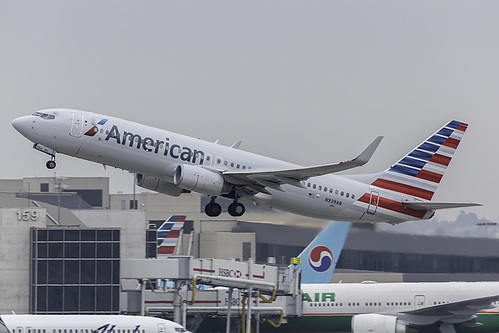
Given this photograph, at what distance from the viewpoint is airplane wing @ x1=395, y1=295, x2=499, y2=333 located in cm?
5362

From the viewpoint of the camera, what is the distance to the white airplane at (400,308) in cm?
5381

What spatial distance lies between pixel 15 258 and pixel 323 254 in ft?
69.8

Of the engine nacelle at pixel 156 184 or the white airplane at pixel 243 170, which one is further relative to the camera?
the engine nacelle at pixel 156 184

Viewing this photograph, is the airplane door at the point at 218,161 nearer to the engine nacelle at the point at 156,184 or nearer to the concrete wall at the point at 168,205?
the engine nacelle at the point at 156,184

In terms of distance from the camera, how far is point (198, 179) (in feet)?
159

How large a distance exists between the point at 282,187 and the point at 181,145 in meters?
5.54

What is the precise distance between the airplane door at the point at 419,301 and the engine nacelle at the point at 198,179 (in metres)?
12.7

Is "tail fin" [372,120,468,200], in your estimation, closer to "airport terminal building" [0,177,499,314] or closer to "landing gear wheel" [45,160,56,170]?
"airport terminal building" [0,177,499,314]

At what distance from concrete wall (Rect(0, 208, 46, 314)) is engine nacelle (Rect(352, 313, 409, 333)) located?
16.7 m

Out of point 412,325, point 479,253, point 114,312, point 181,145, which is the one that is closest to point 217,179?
point 181,145

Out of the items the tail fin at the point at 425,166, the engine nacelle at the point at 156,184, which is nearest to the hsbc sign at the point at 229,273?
the engine nacelle at the point at 156,184

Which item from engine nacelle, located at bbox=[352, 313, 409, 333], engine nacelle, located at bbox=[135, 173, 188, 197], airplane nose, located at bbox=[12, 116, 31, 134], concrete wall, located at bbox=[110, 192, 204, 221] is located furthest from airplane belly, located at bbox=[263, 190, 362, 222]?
concrete wall, located at bbox=[110, 192, 204, 221]

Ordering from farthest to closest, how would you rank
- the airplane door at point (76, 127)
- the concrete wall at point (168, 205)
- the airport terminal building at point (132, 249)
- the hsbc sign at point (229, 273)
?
the concrete wall at point (168, 205) < the airport terminal building at point (132, 249) < the hsbc sign at point (229, 273) < the airplane door at point (76, 127)

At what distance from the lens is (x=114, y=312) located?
176ft
